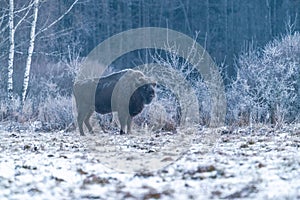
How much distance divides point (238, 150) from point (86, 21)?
33.0m

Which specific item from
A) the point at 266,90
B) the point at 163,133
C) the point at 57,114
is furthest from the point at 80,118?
the point at 266,90

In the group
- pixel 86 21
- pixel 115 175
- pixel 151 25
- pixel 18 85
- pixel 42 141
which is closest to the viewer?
pixel 115 175

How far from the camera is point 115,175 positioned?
259 inches

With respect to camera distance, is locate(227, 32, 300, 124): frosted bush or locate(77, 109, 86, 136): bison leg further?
locate(227, 32, 300, 124): frosted bush

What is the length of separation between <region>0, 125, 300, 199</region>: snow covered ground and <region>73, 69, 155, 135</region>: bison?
6.65 feet

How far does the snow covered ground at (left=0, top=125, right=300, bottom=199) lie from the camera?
215 inches

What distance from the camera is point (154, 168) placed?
7.02m

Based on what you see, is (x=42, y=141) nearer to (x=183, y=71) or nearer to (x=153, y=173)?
(x=153, y=173)

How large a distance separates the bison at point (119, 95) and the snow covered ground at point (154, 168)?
2026mm

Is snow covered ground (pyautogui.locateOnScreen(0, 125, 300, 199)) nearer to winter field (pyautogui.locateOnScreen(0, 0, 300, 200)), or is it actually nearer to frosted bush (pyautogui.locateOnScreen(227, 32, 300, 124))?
winter field (pyautogui.locateOnScreen(0, 0, 300, 200))

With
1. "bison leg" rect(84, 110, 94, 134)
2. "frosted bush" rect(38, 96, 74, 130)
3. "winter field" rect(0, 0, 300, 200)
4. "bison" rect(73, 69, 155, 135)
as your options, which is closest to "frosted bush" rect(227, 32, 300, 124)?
"winter field" rect(0, 0, 300, 200)

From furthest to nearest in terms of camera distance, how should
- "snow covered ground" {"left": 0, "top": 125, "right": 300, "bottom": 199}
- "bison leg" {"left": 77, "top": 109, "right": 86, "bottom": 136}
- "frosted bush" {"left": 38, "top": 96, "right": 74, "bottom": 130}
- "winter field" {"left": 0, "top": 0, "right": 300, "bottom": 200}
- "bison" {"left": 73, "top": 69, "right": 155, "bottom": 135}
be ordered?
"frosted bush" {"left": 38, "top": 96, "right": 74, "bottom": 130} < "bison leg" {"left": 77, "top": 109, "right": 86, "bottom": 136} < "bison" {"left": 73, "top": 69, "right": 155, "bottom": 135} < "winter field" {"left": 0, "top": 0, "right": 300, "bottom": 200} < "snow covered ground" {"left": 0, "top": 125, "right": 300, "bottom": 199}

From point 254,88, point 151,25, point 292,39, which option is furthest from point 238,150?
point 151,25

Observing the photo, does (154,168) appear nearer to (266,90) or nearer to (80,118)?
(80,118)
